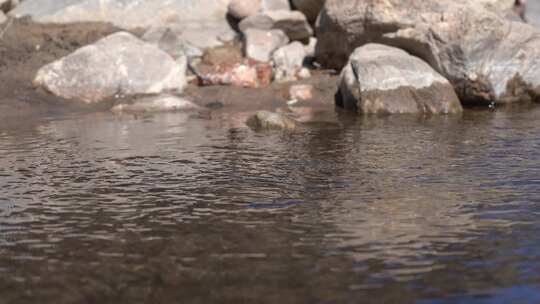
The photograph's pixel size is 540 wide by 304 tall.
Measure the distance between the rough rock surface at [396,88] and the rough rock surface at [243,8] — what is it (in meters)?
5.23

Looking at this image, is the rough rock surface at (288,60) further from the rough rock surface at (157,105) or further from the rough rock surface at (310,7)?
Result: the rough rock surface at (157,105)

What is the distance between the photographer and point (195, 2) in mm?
17031

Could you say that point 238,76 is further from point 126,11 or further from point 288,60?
point 126,11

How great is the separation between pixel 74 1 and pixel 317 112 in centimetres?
743

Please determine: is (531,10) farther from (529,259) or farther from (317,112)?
(529,259)

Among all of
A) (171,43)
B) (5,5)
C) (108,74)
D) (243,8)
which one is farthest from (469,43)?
(5,5)

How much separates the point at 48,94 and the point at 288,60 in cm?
472

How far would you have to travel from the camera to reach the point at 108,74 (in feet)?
44.0

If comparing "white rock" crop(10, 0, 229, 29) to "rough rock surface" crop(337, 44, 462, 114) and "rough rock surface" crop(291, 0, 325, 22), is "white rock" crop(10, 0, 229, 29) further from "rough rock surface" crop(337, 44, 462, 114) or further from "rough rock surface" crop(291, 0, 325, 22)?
"rough rock surface" crop(337, 44, 462, 114)

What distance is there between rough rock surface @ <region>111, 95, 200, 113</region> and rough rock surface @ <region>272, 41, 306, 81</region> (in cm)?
226

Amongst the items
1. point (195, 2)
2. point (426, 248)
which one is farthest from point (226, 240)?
point (195, 2)

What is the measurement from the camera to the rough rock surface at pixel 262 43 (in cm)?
1524

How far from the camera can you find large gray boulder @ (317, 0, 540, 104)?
12.3 m

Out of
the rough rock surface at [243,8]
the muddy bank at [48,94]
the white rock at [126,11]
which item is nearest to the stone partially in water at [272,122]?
the muddy bank at [48,94]
